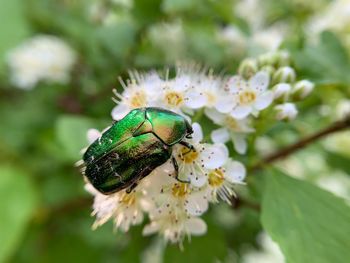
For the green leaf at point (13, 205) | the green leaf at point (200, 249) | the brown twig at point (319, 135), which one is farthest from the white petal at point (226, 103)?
the green leaf at point (13, 205)

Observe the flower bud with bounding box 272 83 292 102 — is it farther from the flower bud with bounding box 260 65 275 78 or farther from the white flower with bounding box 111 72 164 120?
the white flower with bounding box 111 72 164 120

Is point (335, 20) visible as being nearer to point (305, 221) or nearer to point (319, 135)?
point (319, 135)

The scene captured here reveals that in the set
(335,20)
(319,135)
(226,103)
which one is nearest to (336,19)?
(335,20)

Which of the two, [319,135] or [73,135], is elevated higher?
[73,135]

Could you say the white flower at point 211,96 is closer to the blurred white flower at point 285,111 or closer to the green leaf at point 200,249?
the blurred white flower at point 285,111

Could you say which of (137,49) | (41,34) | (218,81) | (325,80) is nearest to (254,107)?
(218,81)

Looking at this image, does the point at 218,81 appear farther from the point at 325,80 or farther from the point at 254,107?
the point at 325,80
